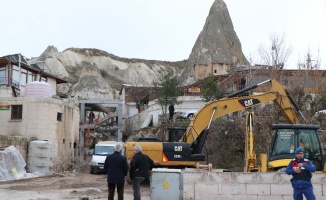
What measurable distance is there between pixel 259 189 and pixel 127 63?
318ft

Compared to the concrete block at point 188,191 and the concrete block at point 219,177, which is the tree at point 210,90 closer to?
the concrete block at point 219,177

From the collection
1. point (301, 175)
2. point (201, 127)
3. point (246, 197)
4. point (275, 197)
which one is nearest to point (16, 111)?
point (201, 127)

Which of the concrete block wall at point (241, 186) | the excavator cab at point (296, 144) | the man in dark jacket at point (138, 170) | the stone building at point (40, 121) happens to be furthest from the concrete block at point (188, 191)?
the stone building at point (40, 121)

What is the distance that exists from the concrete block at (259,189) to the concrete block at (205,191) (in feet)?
2.99

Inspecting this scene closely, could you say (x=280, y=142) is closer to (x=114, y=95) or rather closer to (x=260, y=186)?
(x=260, y=186)

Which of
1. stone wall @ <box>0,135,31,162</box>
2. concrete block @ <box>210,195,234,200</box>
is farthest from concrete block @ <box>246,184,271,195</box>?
stone wall @ <box>0,135,31,162</box>

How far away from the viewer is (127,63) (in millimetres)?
107812

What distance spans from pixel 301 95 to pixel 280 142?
15376 mm

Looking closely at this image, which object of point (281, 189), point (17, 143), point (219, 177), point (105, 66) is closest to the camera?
point (281, 189)

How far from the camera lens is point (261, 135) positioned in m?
24.4

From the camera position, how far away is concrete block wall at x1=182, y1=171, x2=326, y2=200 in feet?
40.0

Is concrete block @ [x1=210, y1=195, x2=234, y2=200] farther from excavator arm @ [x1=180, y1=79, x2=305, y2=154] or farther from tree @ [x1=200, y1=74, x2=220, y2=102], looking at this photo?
tree @ [x1=200, y1=74, x2=220, y2=102]

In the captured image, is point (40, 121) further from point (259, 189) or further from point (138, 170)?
point (259, 189)

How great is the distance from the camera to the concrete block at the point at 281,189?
39.9 feet
